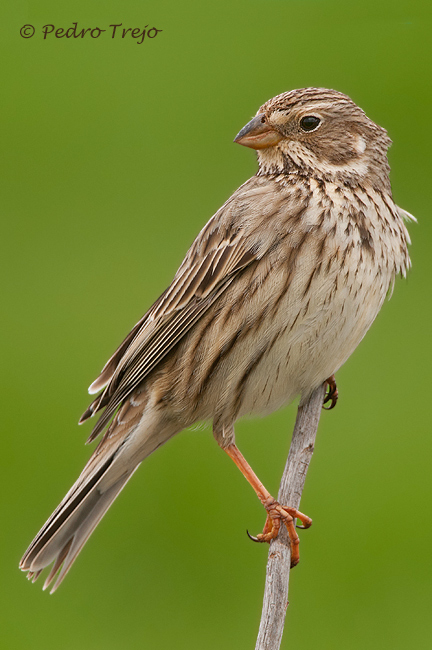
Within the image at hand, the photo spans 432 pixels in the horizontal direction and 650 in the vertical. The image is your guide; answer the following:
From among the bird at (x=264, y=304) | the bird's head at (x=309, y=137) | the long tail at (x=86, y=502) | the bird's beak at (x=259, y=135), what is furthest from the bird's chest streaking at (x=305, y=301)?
the long tail at (x=86, y=502)

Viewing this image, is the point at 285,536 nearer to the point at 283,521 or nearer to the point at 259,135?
the point at 283,521

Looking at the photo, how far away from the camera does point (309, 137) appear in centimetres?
522

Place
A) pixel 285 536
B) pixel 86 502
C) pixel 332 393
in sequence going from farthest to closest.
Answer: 1. pixel 332 393
2. pixel 86 502
3. pixel 285 536

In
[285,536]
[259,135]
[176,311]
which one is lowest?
[285,536]

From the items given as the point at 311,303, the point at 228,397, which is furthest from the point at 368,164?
the point at 228,397

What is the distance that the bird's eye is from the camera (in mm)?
5214

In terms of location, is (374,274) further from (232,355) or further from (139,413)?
(139,413)

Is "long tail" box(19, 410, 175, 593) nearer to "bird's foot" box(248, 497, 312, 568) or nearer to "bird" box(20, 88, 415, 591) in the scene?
"bird" box(20, 88, 415, 591)

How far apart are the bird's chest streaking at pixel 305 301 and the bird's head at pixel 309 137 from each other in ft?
0.36

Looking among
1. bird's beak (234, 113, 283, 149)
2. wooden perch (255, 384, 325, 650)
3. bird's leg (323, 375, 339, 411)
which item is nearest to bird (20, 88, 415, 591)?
bird's beak (234, 113, 283, 149)

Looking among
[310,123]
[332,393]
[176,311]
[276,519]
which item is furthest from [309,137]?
[276,519]

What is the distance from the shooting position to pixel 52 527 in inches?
206

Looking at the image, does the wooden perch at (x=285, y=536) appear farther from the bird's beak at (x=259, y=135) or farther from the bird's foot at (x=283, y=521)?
the bird's beak at (x=259, y=135)

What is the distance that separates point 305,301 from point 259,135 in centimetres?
83
